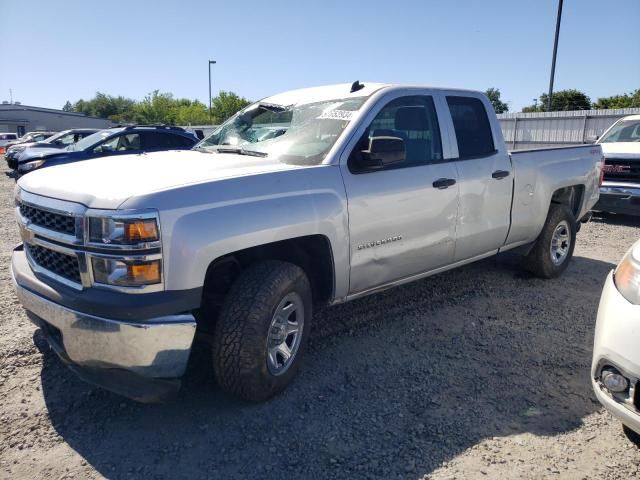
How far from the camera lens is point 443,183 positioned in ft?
13.6

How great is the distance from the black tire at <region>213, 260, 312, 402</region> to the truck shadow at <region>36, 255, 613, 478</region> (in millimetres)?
223

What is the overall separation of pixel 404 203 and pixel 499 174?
1402mm

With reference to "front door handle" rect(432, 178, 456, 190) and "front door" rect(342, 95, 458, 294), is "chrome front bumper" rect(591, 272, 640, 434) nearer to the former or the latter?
"front door" rect(342, 95, 458, 294)

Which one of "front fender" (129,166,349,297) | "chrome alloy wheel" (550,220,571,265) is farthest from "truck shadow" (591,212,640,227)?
"front fender" (129,166,349,297)

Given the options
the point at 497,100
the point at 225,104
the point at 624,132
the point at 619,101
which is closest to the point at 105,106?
the point at 225,104

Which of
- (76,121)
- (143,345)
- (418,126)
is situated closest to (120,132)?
(418,126)

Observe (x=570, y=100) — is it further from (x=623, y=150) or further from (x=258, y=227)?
(x=258, y=227)

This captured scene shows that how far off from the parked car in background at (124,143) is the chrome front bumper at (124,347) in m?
9.24

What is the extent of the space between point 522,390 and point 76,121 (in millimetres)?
83761

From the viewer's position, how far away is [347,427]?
2988 mm

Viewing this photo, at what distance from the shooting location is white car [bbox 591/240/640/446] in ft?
7.83

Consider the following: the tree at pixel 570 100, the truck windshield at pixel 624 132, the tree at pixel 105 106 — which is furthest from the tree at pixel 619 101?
the tree at pixel 105 106

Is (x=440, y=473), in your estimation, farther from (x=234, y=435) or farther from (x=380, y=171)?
(x=380, y=171)

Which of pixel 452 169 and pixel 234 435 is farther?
pixel 452 169
